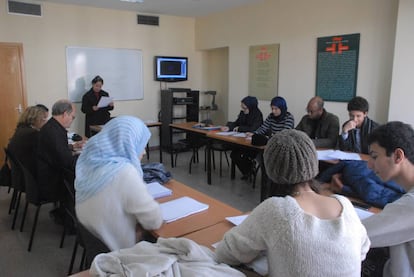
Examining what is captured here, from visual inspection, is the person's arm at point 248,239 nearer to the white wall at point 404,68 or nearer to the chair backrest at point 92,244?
the chair backrest at point 92,244

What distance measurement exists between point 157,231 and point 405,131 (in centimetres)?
120

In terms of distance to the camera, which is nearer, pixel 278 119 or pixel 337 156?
pixel 337 156

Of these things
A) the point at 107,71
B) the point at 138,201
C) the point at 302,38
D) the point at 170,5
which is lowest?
the point at 138,201

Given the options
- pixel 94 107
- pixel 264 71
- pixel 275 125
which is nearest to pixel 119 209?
pixel 275 125

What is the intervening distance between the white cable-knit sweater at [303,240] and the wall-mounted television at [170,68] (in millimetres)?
6209

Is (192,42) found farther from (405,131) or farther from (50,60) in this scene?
(405,131)

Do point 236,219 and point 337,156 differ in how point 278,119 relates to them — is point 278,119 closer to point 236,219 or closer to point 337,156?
point 337,156

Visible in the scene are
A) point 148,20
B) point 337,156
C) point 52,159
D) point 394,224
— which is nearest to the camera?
point 394,224

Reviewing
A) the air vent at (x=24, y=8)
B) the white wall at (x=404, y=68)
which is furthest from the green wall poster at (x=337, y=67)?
the air vent at (x=24, y=8)

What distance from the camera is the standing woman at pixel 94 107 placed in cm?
593

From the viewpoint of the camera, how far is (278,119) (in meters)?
4.55

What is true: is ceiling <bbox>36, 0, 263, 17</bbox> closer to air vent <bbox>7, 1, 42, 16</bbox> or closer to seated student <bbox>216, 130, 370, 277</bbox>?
air vent <bbox>7, 1, 42, 16</bbox>

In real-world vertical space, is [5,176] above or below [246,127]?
below

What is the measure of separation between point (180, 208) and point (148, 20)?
221 inches
